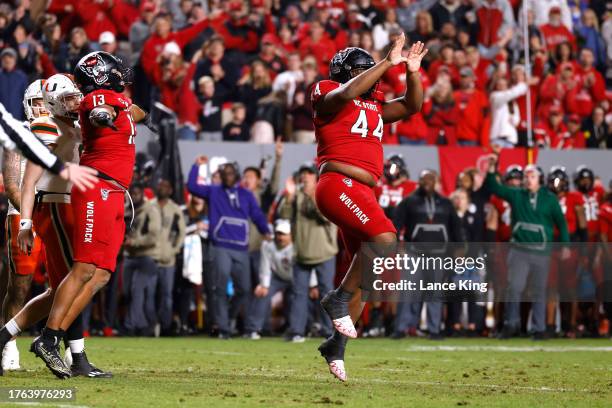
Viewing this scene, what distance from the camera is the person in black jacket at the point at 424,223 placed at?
1426 centimetres

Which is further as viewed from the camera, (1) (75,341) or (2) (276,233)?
(2) (276,233)

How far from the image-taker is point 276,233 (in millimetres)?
14633

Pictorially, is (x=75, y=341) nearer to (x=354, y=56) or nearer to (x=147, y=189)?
(x=354, y=56)

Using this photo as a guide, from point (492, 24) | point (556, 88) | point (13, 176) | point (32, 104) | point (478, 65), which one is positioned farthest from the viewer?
point (492, 24)

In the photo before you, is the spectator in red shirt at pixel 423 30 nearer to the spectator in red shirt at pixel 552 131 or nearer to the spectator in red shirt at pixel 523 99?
the spectator in red shirt at pixel 523 99

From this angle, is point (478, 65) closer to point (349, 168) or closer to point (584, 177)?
point (584, 177)

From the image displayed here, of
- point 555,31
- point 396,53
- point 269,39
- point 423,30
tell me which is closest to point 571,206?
point 423,30

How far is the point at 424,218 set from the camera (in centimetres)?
1429

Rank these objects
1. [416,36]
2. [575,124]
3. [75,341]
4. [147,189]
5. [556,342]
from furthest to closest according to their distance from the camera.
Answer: [416,36], [575,124], [147,189], [556,342], [75,341]

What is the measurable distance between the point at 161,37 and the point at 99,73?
8970mm

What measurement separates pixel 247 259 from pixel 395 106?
6343mm

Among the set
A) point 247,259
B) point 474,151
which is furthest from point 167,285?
point 474,151

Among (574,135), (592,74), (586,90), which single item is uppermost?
(592,74)

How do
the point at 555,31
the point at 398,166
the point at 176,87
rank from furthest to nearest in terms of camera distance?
1. the point at 555,31
2. the point at 176,87
3. the point at 398,166
